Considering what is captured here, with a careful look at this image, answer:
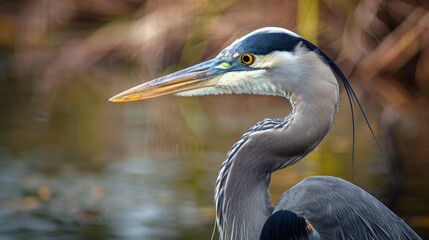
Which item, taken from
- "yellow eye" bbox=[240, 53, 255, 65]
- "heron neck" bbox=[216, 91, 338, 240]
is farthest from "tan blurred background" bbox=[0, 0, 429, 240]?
"yellow eye" bbox=[240, 53, 255, 65]

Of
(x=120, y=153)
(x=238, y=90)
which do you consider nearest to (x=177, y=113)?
(x=120, y=153)

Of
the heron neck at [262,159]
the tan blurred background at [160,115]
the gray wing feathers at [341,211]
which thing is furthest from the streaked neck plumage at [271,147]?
the tan blurred background at [160,115]

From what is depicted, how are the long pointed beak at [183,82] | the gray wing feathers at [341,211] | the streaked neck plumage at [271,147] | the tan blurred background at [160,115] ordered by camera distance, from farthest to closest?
1. the tan blurred background at [160,115]
2. the long pointed beak at [183,82]
3. the streaked neck plumage at [271,147]
4. the gray wing feathers at [341,211]

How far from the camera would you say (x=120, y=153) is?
24.6 ft

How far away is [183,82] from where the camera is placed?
12.6 ft

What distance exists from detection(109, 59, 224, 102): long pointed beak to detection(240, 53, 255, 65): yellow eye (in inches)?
4.3

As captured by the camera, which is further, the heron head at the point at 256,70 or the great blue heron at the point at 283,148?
the heron head at the point at 256,70

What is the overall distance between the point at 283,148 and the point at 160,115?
498 cm

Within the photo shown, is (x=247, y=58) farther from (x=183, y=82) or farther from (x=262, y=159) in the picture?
(x=262, y=159)

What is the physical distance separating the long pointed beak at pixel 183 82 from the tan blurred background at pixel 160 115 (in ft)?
6.17

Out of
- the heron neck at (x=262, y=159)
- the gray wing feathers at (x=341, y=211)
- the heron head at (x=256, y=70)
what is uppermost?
the heron head at (x=256, y=70)

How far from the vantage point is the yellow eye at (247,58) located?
3.72 m

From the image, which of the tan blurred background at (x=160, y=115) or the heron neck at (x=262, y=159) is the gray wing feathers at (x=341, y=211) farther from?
the tan blurred background at (x=160, y=115)

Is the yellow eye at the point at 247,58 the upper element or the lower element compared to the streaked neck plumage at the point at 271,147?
upper
